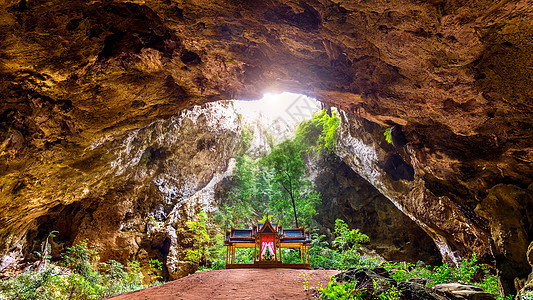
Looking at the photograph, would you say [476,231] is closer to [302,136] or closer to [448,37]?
[448,37]

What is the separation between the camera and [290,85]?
8.27m

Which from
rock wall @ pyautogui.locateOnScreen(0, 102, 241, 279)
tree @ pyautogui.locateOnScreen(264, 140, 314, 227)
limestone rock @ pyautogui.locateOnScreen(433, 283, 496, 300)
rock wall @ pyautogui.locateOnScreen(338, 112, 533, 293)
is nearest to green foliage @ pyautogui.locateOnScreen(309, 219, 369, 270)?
rock wall @ pyautogui.locateOnScreen(338, 112, 533, 293)

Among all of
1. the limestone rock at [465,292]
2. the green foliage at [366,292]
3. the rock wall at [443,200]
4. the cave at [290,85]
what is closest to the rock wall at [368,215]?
the rock wall at [443,200]

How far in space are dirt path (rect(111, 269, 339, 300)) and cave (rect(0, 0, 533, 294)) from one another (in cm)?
473

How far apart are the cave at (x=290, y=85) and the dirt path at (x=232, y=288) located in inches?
186

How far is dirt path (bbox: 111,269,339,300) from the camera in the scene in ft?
17.1

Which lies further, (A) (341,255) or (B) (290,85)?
(A) (341,255)

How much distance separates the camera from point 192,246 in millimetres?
12930

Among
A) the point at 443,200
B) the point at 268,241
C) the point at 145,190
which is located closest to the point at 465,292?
the point at 443,200

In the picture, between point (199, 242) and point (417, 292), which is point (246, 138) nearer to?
point (199, 242)

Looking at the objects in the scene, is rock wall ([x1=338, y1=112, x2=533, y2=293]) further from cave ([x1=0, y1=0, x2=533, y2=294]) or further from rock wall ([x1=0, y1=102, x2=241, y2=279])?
rock wall ([x1=0, y1=102, x2=241, y2=279])

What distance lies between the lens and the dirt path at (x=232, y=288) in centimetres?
521

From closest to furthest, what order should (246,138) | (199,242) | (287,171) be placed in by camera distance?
(199,242), (287,171), (246,138)

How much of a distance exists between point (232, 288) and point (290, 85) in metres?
6.27
